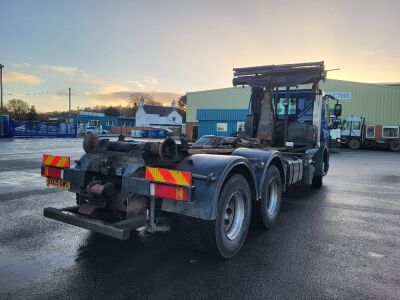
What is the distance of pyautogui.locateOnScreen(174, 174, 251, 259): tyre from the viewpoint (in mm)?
4250

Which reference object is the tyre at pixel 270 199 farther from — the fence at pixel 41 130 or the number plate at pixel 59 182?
the fence at pixel 41 130

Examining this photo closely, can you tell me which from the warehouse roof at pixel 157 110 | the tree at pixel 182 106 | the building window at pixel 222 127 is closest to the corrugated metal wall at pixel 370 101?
the building window at pixel 222 127

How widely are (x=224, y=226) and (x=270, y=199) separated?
196cm

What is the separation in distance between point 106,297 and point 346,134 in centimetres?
3423

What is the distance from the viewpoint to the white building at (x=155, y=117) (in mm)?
87938

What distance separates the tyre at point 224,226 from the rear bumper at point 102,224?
58cm

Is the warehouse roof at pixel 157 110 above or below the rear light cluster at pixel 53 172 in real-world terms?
above

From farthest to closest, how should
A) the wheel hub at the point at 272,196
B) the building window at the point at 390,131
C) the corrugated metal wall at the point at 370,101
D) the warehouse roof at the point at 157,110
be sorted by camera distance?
the warehouse roof at the point at 157,110 → the corrugated metal wall at the point at 370,101 → the building window at the point at 390,131 → the wheel hub at the point at 272,196

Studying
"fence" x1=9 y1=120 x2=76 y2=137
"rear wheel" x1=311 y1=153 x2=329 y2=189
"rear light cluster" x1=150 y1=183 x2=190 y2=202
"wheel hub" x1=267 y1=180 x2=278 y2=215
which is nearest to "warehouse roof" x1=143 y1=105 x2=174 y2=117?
"fence" x1=9 y1=120 x2=76 y2=137

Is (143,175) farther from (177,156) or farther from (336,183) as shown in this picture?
(336,183)

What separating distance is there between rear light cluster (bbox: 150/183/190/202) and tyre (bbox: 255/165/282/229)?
1976 mm

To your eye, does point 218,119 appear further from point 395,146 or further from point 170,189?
point 170,189

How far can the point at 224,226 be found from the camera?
4.45 metres

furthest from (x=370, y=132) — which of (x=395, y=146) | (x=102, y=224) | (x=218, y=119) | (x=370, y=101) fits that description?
(x=102, y=224)
